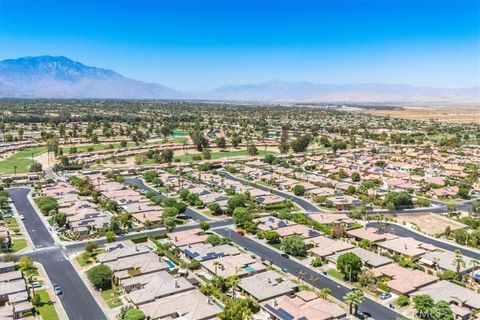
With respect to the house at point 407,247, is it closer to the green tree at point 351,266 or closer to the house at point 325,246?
the house at point 325,246

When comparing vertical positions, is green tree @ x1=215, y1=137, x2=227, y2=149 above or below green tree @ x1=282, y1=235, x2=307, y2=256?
above

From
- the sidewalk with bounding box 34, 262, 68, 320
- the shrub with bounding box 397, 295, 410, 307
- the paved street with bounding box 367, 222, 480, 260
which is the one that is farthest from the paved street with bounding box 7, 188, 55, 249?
the paved street with bounding box 367, 222, 480, 260

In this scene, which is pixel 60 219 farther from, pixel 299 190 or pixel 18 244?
pixel 299 190

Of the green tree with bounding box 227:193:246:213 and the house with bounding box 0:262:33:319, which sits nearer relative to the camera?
the house with bounding box 0:262:33:319

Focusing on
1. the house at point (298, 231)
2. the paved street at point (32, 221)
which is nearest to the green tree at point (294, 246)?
the house at point (298, 231)

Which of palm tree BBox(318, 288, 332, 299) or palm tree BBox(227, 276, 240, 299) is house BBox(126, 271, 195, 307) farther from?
palm tree BBox(318, 288, 332, 299)

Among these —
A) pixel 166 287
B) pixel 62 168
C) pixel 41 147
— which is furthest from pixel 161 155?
pixel 166 287

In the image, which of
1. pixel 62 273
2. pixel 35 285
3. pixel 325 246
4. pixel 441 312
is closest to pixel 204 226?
pixel 325 246
